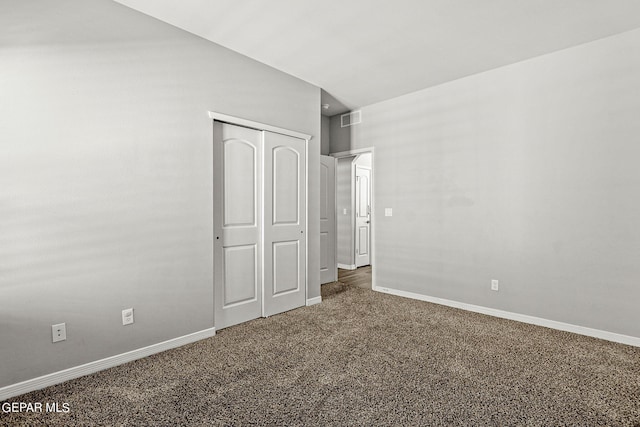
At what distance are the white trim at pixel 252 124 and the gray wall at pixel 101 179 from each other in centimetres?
7

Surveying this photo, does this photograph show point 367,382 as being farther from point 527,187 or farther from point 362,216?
point 362,216

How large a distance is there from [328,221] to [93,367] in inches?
139

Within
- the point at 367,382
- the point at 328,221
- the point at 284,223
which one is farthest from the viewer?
the point at 328,221

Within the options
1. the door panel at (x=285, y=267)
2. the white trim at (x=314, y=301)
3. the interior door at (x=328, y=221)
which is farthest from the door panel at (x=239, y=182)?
the interior door at (x=328, y=221)

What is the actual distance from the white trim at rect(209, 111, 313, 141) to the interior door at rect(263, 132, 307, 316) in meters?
0.05

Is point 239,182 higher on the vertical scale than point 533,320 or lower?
higher

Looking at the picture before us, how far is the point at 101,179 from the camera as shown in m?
2.41

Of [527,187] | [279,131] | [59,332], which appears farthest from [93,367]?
[527,187]

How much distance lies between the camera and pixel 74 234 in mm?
2283

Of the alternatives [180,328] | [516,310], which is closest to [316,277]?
[180,328]

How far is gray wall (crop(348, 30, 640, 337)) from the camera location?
2.92 metres

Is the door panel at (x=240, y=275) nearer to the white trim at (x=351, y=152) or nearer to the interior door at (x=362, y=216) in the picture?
the white trim at (x=351, y=152)

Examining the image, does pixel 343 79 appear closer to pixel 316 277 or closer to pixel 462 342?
pixel 316 277

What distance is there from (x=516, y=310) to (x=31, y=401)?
4.15 meters
